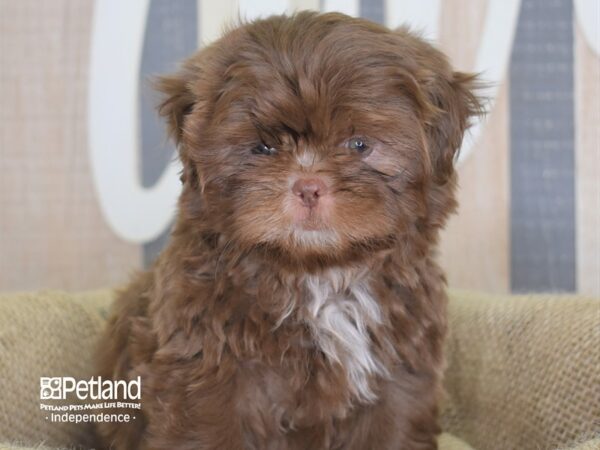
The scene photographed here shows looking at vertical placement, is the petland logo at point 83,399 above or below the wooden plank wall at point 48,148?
below

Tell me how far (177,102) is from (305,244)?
57cm

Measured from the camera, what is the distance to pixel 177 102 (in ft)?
7.75

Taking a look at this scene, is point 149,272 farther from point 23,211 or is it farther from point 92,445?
point 23,211

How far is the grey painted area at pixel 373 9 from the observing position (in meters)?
3.87

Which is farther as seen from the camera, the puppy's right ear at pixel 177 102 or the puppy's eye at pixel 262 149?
the puppy's right ear at pixel 177 102

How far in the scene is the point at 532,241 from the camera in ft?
13.0

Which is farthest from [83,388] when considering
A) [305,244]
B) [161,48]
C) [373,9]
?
[373,9]

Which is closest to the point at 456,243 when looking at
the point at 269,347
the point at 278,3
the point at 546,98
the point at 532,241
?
the point at 532,241

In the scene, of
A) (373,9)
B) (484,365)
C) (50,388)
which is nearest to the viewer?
(50,388)

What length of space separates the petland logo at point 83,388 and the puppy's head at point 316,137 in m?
0.64

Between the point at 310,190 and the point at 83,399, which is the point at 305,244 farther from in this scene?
the point at 83,399

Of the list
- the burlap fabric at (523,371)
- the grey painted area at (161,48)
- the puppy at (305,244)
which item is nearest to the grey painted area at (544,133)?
the burlap fabric at (523,371)

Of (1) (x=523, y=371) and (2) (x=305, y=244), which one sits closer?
(2) (x=305, y=244)

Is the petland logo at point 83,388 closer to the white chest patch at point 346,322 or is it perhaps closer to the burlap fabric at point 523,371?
the white chest patch at point 346,322
